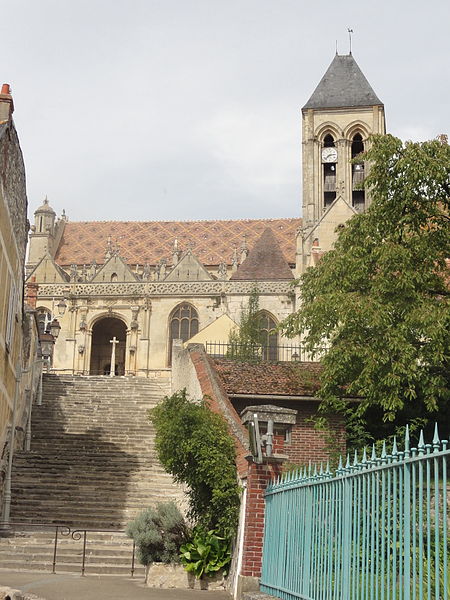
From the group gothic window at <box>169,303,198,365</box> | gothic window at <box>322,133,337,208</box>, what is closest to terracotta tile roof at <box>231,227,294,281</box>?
gothic window at <box>169,303,198,365</box>

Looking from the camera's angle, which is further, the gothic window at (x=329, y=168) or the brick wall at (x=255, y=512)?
the gothic window at (x=329, y=168)

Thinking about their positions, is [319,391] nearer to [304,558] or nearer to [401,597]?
[304,558]

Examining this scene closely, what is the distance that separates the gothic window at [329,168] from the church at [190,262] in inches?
2.7

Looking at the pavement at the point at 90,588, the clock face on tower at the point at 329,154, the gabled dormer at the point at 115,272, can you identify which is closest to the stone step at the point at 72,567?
the pavement at the point at 90,588

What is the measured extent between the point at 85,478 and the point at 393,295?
8177 millimetres

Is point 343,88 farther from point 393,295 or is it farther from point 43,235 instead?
point 393,295

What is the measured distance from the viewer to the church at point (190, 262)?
47031 mm

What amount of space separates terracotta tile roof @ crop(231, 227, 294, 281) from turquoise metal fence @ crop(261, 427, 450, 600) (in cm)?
3833

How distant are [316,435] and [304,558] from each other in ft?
38.3

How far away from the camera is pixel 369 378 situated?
1717 cm

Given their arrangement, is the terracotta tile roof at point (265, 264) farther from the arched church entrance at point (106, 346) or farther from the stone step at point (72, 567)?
the stone step at point (72, 567)

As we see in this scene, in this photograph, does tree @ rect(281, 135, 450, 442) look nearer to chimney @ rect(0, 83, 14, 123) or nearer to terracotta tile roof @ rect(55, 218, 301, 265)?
chimney @ rect(0, 83, 14, 123)

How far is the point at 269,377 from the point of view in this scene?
69.0 feet

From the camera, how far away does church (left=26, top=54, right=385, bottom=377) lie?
47031 mm
